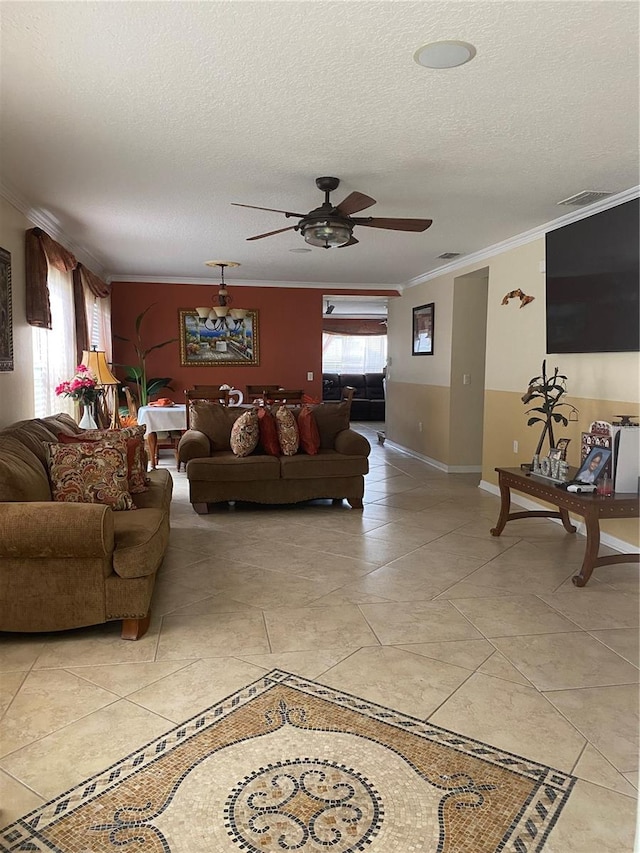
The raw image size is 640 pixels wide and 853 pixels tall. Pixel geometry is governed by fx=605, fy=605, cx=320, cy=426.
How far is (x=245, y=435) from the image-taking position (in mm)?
5227

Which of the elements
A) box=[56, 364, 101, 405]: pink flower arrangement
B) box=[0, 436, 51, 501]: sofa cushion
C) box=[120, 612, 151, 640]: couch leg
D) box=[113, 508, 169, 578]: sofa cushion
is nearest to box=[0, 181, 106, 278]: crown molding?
box=[56, 364, 101, 405]: pink flower arrangement

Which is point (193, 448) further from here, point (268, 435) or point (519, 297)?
point (519, 297)

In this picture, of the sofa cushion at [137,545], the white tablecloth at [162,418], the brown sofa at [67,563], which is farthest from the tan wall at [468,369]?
the brown sofa at [67,563]

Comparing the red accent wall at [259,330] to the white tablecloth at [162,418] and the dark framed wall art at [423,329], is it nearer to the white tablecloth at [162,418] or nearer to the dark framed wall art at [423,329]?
the dark framed wall art at [423,329]

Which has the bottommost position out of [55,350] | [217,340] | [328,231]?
[55,350]

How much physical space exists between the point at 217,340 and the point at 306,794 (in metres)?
7.15

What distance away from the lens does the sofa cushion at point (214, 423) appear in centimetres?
560

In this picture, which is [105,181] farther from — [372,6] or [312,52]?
[372,6]

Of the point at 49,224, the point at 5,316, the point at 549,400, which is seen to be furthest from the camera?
the point at 49,224

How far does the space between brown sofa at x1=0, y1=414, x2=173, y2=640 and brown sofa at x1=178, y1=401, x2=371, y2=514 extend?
7.15ft

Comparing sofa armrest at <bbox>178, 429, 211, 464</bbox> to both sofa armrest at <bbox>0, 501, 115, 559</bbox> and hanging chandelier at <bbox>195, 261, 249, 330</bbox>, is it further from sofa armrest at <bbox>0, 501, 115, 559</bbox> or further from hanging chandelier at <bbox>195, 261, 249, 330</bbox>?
sofa armrest at <bbox>0, 501, 115, 559</bbox>

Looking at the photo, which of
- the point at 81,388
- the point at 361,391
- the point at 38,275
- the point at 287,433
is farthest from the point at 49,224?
the point at 361,391

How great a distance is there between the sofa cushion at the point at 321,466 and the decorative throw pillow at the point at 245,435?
0.31 meters

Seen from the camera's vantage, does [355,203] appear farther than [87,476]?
Yes
